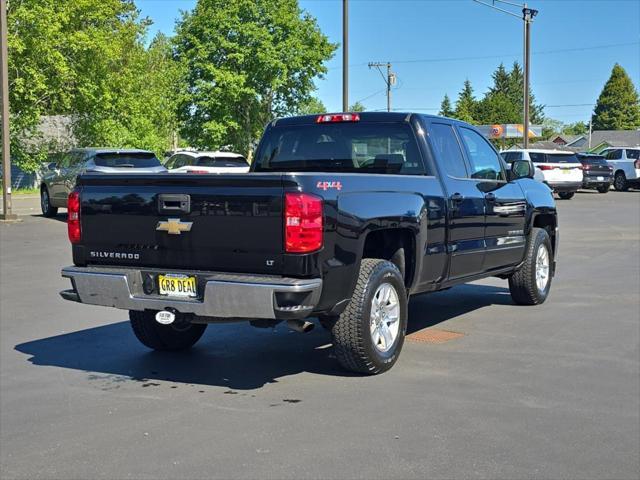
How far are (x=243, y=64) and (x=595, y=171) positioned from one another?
74.4ft

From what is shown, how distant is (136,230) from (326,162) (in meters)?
2.22

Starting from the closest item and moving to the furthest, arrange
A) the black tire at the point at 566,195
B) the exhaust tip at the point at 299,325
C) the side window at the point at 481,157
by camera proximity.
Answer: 1. the exhaust tip at the point at 299,325
2. the side window at the point at 481,157
3. the black tire at the point at 566,195

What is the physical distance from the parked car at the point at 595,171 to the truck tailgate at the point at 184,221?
33.6 metres

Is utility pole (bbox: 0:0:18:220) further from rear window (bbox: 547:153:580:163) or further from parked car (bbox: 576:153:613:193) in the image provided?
parked car (bbox: 576:153:613:193)

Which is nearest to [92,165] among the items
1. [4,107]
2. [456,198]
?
[4,107]

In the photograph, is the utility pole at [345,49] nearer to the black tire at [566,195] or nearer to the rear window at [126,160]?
the rear window at [126,160]

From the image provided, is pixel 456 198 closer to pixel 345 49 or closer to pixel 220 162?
pixel 220 162

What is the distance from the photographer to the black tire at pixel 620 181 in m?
39.9

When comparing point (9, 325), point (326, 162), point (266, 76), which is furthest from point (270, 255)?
point (266, 76)

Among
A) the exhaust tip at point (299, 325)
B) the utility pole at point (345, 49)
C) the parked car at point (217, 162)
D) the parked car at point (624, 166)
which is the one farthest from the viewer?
the parked car at point (624, 166)

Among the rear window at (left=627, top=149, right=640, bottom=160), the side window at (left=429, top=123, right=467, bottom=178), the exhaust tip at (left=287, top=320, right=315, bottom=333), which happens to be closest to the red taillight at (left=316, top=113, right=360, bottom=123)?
the side window at (left=429, top=123, right=467, bottom=178)

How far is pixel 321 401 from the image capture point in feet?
18.6

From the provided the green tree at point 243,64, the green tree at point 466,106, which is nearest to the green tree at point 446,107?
the green tree at point 466,106

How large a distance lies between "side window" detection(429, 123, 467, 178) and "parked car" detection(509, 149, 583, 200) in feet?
82.1
